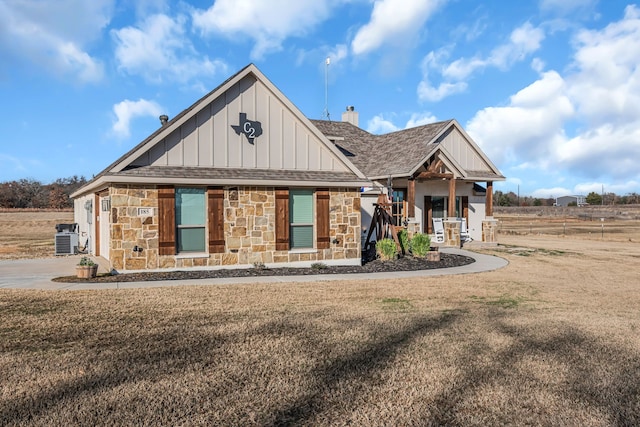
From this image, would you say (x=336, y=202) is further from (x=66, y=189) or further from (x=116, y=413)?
(x=66, y=189)

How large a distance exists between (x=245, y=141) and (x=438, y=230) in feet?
37.3

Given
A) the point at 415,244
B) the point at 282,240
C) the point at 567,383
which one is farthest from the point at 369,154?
the point at 567,383

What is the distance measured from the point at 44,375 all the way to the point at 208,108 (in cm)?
925

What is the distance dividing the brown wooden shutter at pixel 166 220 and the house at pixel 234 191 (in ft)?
0.08

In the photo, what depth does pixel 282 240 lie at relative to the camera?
13641mm

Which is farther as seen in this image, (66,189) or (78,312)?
(66,189)

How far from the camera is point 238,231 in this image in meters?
13.2

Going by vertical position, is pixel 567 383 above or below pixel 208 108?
below

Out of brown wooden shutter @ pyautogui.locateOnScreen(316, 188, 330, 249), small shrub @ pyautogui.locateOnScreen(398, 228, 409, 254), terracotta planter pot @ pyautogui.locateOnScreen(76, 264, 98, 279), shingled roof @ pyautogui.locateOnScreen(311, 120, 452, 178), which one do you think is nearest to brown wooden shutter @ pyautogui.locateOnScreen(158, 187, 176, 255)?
terracotta planter pot @ pyautogui.locateOnScreen(76, 264, 98, 279)

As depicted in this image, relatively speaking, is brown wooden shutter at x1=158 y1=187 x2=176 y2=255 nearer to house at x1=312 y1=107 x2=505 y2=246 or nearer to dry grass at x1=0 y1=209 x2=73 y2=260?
dry grass at x1=0 y1=209 x2=73 y2=260

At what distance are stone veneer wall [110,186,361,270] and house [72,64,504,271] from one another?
0.03m

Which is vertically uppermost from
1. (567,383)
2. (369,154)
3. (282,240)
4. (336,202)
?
(369,154)

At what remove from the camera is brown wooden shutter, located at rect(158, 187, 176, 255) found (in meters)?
12.3

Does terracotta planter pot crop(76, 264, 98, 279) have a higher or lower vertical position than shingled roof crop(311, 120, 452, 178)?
lower
